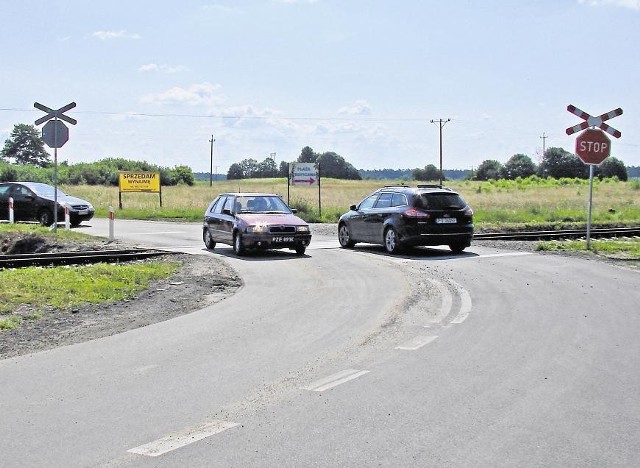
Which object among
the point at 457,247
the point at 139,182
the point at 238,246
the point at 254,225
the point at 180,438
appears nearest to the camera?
the point at 180,438

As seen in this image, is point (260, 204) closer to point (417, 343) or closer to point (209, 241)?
point (209, 241)

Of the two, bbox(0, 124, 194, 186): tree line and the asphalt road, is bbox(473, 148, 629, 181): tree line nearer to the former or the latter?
bbox(0, 124, 194, 186): tree line

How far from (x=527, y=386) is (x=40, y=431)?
143 inches

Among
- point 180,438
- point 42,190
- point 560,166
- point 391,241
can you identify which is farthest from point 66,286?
point 560,166

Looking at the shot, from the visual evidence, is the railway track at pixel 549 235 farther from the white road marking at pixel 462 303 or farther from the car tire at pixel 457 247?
the white road marking at pixel 462 303

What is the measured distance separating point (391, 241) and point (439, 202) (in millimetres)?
1456

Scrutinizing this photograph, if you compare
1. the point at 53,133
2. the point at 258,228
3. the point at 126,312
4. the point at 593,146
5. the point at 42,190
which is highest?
the point at 53,133

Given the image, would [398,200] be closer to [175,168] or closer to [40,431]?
[40,431]

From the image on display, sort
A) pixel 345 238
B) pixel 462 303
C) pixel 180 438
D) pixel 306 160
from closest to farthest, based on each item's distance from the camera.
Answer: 1. pixel 180 438
2. pixel 462 303
3. pixel 345 238
4. pixel 306 160

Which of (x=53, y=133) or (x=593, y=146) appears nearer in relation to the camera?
(x=593, y=146)

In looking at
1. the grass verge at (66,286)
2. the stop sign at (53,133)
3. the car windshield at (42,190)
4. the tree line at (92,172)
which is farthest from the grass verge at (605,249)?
the tree line at (92,172)

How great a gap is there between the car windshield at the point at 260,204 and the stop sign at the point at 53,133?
5043mm

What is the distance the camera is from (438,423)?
5266 millimetres

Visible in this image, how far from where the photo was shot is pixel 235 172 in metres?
170
